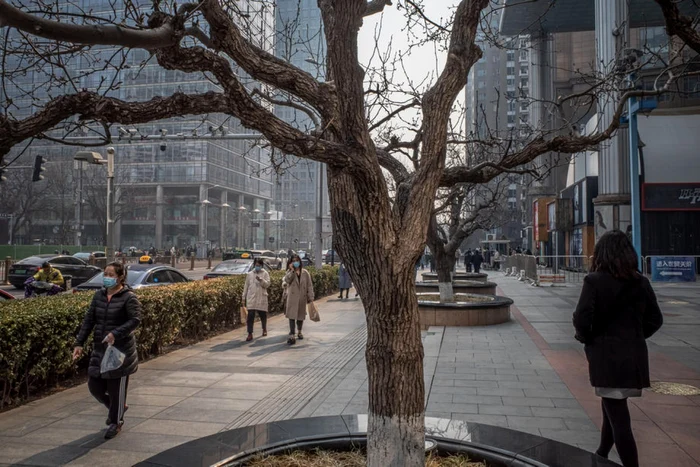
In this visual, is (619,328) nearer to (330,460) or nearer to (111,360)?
(330,460)

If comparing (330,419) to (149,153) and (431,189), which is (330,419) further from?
(149,153)

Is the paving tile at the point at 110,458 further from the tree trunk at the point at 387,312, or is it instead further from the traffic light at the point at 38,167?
the traffic light at the point at 38,167

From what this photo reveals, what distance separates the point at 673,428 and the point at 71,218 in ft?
232

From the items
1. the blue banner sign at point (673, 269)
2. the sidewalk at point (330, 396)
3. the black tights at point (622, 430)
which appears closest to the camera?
the black tights at point (622, 430)

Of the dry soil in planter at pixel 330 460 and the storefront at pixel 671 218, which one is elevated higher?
the storefront at pixel 671 218

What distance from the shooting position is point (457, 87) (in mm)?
3748

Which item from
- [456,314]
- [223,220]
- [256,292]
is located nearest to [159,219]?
[223,220]

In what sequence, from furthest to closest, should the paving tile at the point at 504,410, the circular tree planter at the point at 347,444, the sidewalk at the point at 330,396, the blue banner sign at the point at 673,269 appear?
1. the blue banner sign at the point at 673,269
2. the paving tile at the point at 504,410
3. the sidewalk at the point at 330,396
4. the circular tree planter at the point at 347,444

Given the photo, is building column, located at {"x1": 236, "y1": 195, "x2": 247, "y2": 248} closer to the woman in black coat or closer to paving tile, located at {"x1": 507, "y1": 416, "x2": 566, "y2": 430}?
the woman in black coat

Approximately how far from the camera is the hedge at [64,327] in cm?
598

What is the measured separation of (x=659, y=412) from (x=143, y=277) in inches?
416

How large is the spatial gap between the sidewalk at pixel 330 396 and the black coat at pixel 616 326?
1.15 m

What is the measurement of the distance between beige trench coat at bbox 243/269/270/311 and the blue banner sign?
2010 cm

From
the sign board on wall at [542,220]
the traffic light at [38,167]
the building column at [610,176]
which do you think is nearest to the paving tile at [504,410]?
the traffic light at [38,167]
